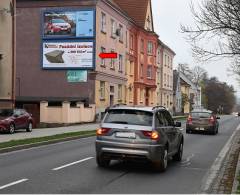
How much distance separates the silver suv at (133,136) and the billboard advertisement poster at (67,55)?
3133 cm

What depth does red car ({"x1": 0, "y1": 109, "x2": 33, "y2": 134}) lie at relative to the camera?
1097 inches

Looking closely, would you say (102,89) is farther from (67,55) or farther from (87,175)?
(87,175)

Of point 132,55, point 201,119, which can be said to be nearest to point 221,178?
point 201,119

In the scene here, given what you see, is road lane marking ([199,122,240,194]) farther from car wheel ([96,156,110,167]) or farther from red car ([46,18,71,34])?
red car ([46,18,71,34])

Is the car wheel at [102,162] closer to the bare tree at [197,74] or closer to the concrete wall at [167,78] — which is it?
the concrete wall at [167,78]

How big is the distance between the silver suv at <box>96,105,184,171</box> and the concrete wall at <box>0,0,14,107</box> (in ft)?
77.9

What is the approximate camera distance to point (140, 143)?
12273 millimetres

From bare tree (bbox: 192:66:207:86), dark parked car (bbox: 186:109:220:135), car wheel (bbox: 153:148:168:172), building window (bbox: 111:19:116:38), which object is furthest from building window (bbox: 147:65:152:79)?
bare tree (bbox: 192:66:207:86)

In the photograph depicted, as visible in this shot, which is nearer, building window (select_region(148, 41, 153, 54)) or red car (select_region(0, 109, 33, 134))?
red car (select_region(0, 109, 33, 134))

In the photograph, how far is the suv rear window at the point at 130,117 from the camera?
1258 cm

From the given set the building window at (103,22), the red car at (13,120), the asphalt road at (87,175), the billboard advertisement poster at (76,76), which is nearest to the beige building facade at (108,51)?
the building window at (103,22)

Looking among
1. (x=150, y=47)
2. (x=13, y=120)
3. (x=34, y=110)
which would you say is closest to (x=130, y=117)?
(x=13, y=120)

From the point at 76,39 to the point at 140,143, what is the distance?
32.9 m

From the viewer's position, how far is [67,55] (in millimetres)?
44750
